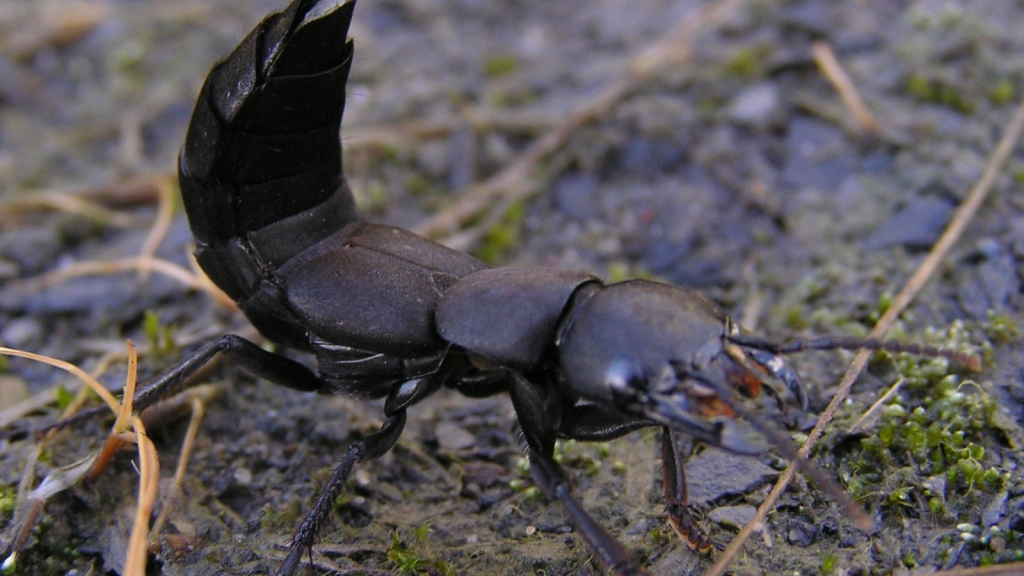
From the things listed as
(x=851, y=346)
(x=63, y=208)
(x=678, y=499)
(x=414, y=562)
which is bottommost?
(x=678, y=499)

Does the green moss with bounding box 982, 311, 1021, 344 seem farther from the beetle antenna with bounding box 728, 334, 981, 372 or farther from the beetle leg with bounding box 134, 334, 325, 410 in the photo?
the beetle leg with bounding box 134, 334, 325, 410

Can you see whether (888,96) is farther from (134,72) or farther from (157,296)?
(134,72)

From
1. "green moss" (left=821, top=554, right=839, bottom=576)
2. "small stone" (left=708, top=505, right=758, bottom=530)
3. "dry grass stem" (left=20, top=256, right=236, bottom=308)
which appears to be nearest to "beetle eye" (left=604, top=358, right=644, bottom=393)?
"small stone" (left=708, top=505, right=758, bottom=530)

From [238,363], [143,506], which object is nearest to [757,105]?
[238,363]

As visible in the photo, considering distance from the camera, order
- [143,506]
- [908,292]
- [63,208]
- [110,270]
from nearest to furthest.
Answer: [143,506] < [908,292] < [110,270] < [63,208]

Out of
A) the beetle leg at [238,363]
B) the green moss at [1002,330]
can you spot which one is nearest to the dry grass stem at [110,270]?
the beetle leg at [238,363]

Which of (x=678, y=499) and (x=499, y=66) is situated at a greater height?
(x=499, y=66)

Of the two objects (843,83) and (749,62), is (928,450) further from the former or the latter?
(749,62)
